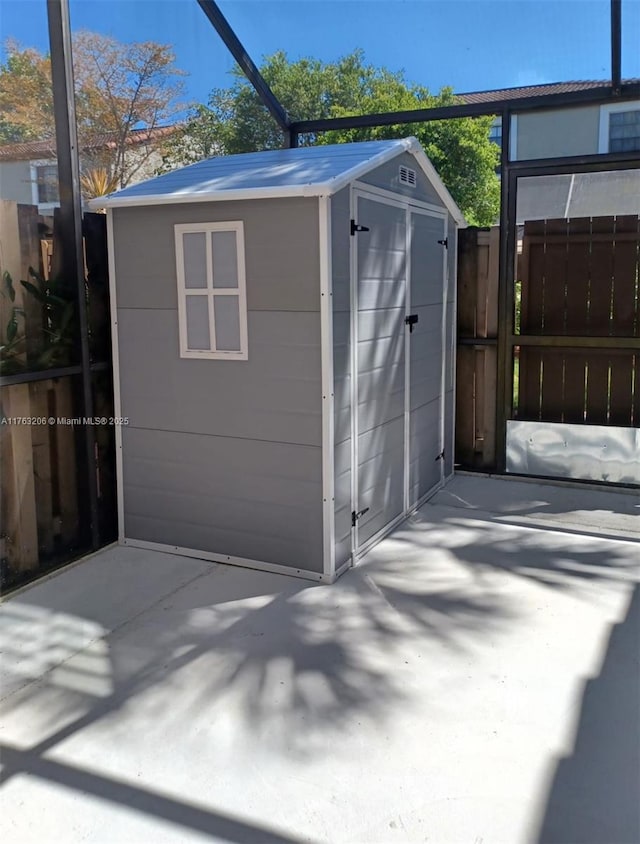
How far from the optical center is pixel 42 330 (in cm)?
333

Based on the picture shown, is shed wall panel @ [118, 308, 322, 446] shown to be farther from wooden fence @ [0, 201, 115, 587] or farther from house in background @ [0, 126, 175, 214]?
house in background @ [0, 126, 175, 214]

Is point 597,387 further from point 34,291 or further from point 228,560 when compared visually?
point 34,291

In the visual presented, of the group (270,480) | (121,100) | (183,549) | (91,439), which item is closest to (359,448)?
(270,480)

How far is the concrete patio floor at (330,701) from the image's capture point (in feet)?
6.18

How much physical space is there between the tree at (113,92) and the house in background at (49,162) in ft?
0.07

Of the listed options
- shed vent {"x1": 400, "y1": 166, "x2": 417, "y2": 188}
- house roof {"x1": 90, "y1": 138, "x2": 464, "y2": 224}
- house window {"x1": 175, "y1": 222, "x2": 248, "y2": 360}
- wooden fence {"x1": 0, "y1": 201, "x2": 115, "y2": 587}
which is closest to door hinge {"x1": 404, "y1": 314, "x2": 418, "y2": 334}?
shed vent {"x1": 400, "y1": 166, "x2": 417, "y2": 188}

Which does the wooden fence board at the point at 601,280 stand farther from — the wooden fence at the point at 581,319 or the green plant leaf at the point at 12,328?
the green plant leaf at the point at 12,328

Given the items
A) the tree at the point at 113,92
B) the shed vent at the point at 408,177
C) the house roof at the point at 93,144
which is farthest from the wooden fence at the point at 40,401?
the tree at the point at 113,92

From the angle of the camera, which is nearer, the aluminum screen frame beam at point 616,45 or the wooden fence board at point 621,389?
the aluminum screen frame beam at point 616,45

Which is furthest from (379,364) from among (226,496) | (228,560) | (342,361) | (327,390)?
(228,560)

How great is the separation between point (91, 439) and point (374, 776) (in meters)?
2.19

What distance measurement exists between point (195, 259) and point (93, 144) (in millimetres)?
8866

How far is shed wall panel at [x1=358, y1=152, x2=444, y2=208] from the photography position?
11.5 ft

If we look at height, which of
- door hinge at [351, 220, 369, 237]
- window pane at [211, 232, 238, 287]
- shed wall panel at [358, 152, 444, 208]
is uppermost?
shed wall panel at [358, 152, 444, 208]
